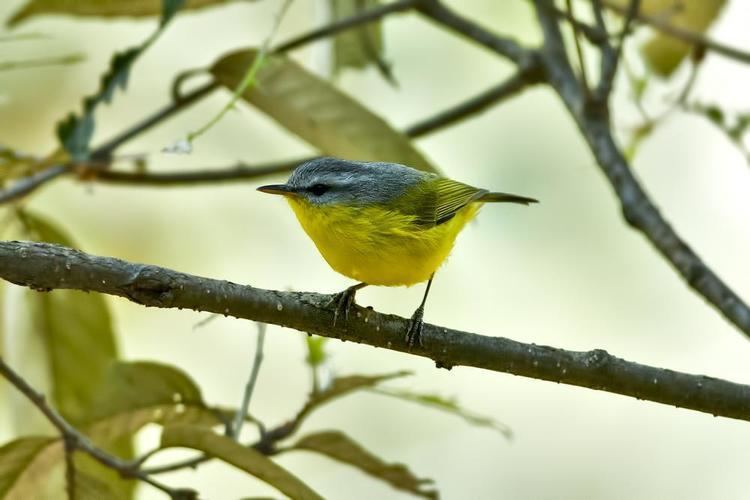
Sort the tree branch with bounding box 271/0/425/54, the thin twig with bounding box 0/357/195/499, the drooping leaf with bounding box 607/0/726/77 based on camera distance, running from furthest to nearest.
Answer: the drooping leaf with bounding box 607/0/726/77, the tree branch with bounding box 271/0/425/54, the thin twig with bounding box 0/357/195/499

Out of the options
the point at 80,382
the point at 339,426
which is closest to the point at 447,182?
the point at 80,382

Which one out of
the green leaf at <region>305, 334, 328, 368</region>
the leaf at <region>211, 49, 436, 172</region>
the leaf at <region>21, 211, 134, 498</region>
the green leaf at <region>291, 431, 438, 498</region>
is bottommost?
the green leaf at <region>291, 431, 438, 498</region>

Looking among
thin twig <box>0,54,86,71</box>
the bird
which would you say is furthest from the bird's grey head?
thin twig <box>0,54,86,71</box>

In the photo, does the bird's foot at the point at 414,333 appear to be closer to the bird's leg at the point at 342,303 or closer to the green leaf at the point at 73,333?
the bird's leg at the point at 342,303

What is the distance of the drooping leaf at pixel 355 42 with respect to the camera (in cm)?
317

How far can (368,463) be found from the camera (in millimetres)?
2152

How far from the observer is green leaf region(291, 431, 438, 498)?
2.14 metres

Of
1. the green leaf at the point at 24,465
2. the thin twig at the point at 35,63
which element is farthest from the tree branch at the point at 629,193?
the green leaf at the point at 24,465

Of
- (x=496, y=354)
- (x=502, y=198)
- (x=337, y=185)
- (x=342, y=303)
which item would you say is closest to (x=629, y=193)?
(x=502, y=198)

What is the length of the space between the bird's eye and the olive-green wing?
21 cm

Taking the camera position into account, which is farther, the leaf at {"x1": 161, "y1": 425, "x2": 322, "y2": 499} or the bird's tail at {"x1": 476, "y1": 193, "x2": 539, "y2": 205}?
the bird's tail at {"x1": 476, "y1": 193, "x2": 539, "y2": 205}

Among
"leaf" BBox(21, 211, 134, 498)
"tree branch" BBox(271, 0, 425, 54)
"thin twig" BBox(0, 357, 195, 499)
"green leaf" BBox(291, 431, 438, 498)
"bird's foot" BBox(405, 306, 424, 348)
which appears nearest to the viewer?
"bird's foot" BBox(405, 306, 424, 348)

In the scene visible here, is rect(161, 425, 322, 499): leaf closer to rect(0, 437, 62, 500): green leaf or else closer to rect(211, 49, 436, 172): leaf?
rect(0, 437, 62, 500): green leaf

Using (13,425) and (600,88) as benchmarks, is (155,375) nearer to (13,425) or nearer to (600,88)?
(13,425)
